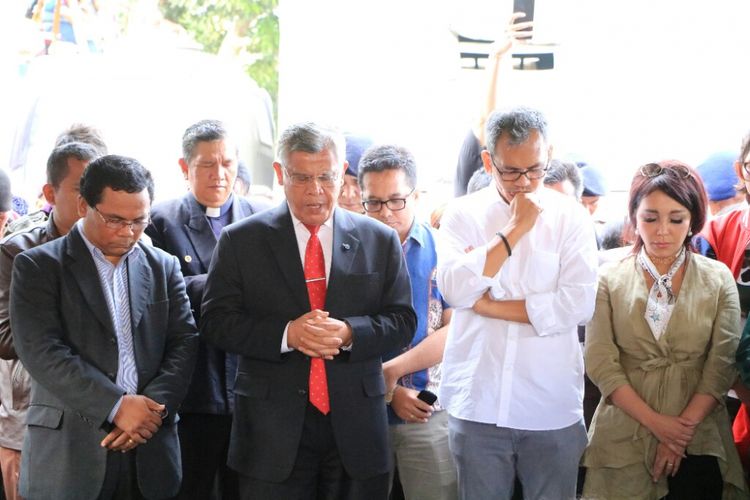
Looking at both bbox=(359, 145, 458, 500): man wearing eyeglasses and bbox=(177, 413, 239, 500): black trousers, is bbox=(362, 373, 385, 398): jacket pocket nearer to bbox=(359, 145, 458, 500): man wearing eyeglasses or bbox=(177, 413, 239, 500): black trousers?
bbox=(359, 145, 458, 500): man wearing eyeglasses

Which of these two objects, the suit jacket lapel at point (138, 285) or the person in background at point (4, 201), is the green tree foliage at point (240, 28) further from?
the suit jacket lapel at point (138, 285)

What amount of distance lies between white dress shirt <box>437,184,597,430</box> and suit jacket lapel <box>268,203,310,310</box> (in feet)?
1.60

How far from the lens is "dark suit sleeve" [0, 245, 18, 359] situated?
10.1ft

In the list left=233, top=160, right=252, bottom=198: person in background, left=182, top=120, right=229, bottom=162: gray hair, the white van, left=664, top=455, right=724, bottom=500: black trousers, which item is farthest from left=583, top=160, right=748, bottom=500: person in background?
the white van

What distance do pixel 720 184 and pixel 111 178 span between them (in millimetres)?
2773

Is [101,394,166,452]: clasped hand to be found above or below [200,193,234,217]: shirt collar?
below

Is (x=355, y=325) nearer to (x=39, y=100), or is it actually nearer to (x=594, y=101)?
(x=594, y=101)

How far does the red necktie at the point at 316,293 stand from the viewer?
2883mm

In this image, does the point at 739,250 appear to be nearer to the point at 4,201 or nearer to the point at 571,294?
the point at 571,294

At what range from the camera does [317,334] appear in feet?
9.06

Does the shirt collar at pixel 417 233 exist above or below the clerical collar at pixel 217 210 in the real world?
below

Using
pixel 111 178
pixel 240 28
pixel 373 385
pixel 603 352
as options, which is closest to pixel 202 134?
pixel 111 178

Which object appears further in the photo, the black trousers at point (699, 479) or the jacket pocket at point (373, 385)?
the black trousers at point (699, 479)

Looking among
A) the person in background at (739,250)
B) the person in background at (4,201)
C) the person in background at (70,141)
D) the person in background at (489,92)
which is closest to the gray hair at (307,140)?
the person in background at (70,141)
